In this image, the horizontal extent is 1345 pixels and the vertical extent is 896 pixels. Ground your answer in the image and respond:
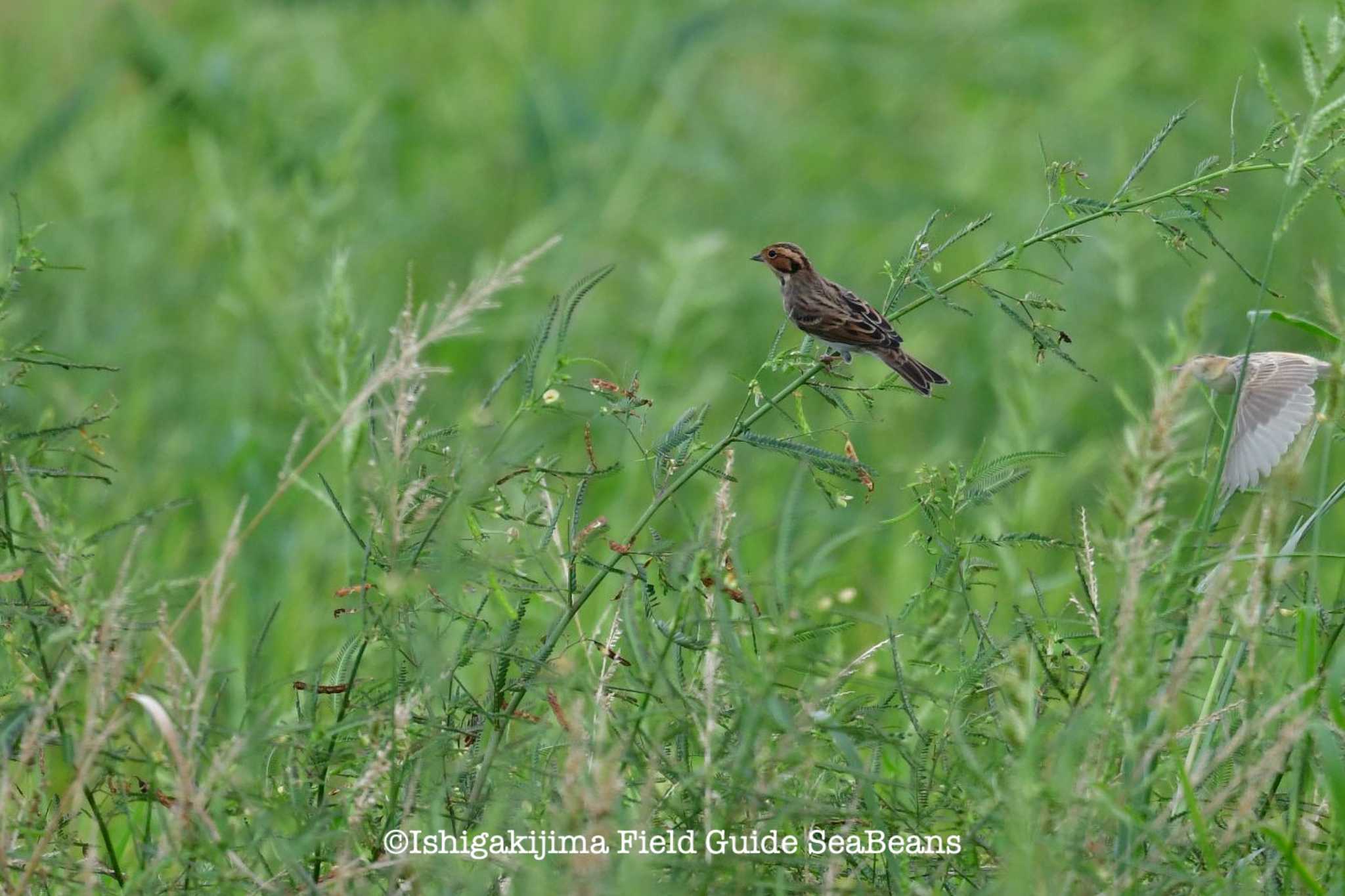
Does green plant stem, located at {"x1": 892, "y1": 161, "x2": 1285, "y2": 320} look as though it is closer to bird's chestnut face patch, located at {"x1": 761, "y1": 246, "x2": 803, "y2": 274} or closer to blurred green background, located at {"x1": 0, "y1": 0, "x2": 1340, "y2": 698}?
bird's chestnut face patch, located at {"x1": 761, "y1": 246, "x2": 803, "y2": 274}

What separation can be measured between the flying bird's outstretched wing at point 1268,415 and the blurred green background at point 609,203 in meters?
1.94

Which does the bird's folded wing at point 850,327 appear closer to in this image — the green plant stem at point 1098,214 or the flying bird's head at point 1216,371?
the flying bird's head at point 1216,371

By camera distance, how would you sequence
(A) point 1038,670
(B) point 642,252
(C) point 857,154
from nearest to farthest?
(A) point 1038,670 → (B) point 642,252 → (C) point 857,154

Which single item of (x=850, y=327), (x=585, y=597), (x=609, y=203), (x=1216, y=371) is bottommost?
(x=585, y=597)

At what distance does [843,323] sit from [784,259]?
0.61 meters

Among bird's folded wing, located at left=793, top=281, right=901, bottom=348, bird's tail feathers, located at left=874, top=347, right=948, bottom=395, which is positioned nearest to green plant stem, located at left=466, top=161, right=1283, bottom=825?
bird's tail feathers, located at left=874, top=347, right=948, bottom=395

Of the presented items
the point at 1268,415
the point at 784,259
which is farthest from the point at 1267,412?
the point at 784,259

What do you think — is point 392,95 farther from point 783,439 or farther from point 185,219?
point 783,439

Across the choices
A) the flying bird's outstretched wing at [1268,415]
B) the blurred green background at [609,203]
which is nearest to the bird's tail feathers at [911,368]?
the flying bird's outstretched wing at [1268,415]

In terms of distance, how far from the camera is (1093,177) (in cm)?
843

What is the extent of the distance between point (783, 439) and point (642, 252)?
573cm

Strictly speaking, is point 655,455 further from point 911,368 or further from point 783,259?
point 783,259

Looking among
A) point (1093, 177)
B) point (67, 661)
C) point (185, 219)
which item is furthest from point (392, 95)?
point (67, 661)

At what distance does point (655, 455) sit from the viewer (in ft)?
8.79
